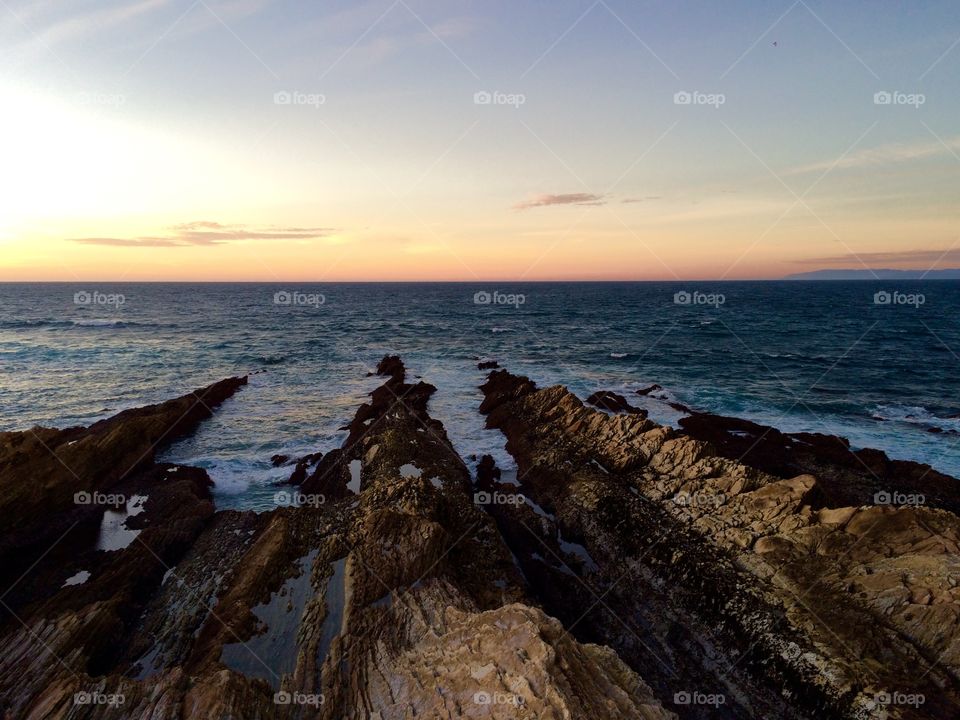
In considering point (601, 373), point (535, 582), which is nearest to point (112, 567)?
point (535, 582)

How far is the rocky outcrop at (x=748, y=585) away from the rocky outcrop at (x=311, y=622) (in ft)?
8.04

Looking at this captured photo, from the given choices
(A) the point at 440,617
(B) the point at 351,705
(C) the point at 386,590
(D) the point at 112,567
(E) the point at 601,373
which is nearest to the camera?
(B) the point at 351,705

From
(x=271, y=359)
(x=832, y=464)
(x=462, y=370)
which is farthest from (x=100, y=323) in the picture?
→ (x=832, y=464)

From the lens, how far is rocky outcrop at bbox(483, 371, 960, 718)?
Result: 9367mm

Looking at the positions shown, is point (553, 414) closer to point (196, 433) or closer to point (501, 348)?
point (196, 433)

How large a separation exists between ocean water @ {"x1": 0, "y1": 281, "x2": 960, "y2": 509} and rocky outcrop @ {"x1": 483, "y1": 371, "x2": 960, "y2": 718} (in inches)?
295

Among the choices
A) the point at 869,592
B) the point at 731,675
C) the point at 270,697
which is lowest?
the point at 731,675

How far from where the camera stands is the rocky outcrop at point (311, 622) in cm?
779

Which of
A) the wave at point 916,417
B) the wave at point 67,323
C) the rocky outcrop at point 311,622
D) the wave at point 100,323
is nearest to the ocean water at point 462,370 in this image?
the wave at point 916,417

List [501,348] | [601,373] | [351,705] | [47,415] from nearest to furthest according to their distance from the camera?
[351,705] → [47,415] → [601,373] → [501,348]

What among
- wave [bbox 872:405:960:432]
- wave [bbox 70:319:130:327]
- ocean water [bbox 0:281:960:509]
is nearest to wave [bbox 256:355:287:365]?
ocean water [bbox 0:281:960:509]

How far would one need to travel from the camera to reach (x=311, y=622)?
11.3 m

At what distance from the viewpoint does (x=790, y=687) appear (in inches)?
382

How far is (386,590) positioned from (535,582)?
450 centimetres
